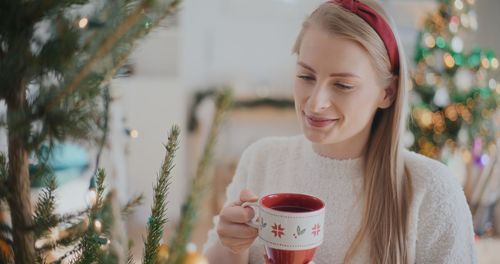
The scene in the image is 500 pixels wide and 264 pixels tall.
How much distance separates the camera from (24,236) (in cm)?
53

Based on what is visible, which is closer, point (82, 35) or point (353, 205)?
point (82, 35)

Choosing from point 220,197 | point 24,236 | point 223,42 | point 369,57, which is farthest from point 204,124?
point 24,236

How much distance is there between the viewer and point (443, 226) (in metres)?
0.97

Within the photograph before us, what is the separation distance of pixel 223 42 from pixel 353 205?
3357 mm

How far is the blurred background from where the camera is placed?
2523 millimetres

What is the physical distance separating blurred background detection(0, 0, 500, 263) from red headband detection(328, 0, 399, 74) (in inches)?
45.4

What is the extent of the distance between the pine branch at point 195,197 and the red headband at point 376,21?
587 millimetres

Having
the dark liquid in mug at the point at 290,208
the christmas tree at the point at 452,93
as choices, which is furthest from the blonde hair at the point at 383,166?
the christmas tree at the point at 452,93

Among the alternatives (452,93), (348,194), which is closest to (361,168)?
A: (348,194)

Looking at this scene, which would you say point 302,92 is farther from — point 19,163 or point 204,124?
point 204,124

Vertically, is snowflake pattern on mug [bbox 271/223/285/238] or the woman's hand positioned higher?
snowflake pattern on mug [bbox 271/223/285/238]

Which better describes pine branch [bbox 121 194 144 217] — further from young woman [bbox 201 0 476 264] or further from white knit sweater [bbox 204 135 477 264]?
white knit sweater [bbox 204 135 477 264]

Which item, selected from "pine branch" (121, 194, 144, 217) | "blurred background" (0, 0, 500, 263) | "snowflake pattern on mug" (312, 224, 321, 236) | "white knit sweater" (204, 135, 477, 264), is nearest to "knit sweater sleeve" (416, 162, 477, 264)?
"white knit sweater" (204, 135, 477, 264)

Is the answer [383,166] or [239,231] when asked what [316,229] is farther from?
[383,166]
